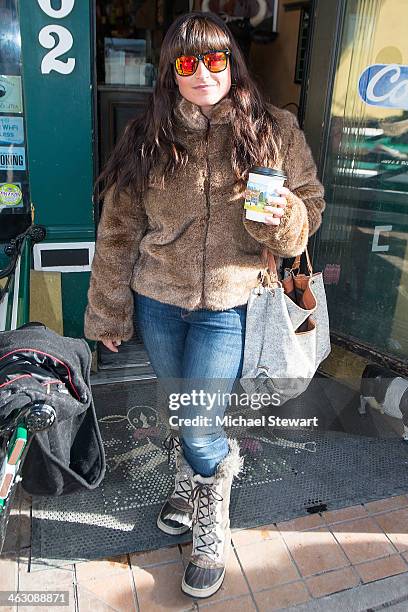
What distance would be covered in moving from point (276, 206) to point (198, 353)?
0.58 metres

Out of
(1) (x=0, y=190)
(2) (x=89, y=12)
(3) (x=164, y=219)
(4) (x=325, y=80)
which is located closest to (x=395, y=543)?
(3) (x=164, y=219)

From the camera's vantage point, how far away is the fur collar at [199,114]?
1.85 metres

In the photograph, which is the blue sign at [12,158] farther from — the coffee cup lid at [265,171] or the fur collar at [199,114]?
the coffee cup lid at [265,171]

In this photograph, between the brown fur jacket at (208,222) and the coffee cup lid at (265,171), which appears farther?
the brown fur jacket at (208,222)

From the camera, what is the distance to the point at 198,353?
1.97 meters

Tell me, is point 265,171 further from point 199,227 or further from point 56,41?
point 56,41

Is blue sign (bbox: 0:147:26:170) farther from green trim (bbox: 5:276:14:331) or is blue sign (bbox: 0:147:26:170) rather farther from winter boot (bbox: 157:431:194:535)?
winter boot (bbox: 157:431:194:535)

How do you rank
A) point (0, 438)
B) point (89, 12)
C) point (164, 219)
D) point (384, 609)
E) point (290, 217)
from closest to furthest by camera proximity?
point (0, 438) → point (290, 217) → point (164, 219) → point (384, 609) → point (89, 12)

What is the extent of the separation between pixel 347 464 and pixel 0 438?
2.00 metres

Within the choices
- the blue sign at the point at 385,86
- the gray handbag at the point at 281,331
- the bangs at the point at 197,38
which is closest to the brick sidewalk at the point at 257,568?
the gray handbag at the point at 281,331

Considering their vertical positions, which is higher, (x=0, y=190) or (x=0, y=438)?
(x=0, y=190)

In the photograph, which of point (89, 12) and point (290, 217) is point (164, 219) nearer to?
point (290, 217)

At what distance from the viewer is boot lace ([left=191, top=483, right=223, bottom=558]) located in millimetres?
2123

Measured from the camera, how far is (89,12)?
8.93ft
